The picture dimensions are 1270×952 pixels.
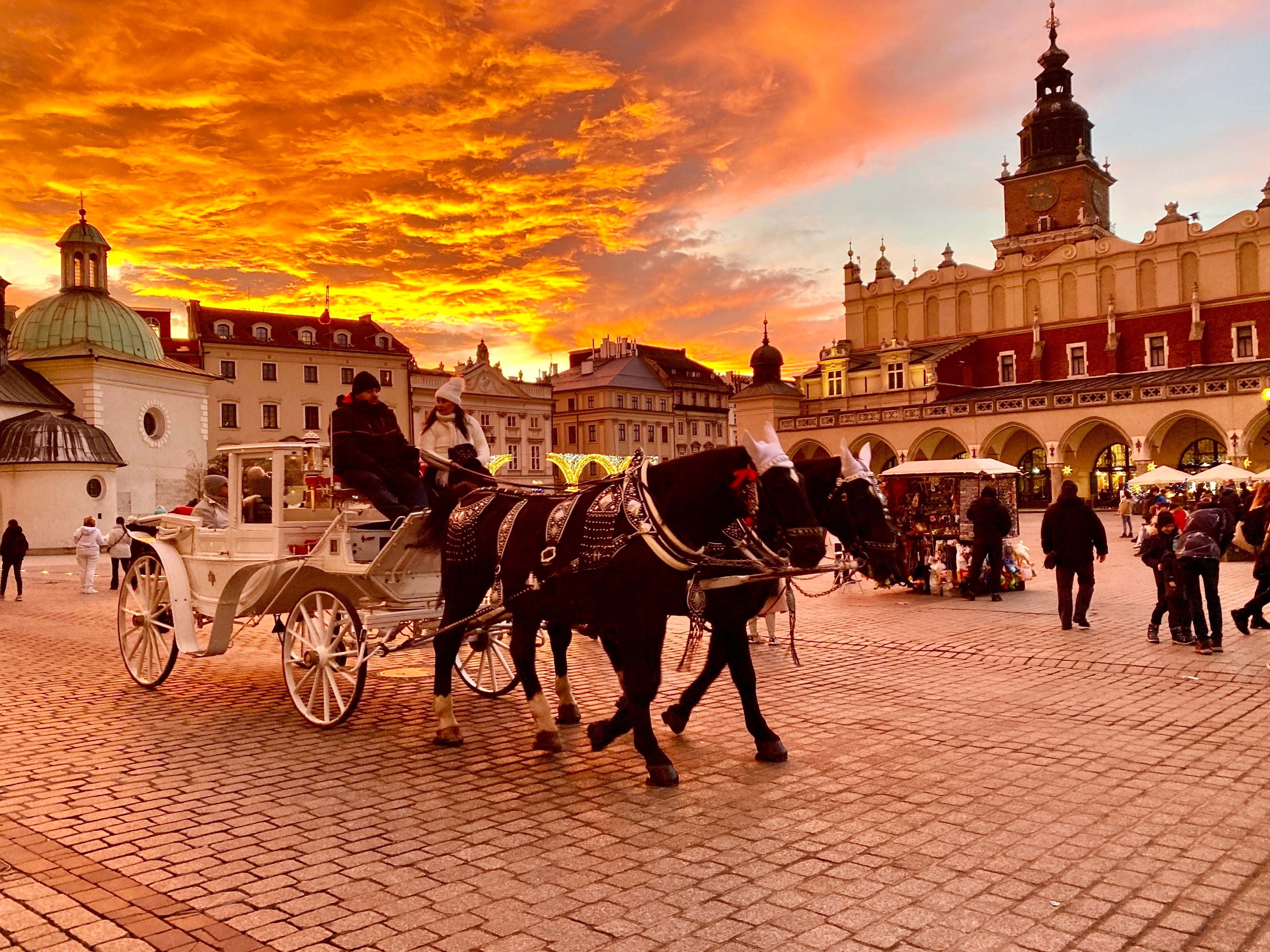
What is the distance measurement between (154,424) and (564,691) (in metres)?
42.3

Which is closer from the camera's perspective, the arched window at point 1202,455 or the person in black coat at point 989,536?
the person in black coat at point 989,536

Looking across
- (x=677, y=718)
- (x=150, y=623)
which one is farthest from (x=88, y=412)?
(x=677, y=718)

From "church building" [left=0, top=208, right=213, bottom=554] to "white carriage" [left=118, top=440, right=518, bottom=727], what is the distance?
29.9 metres

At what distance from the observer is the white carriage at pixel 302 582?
23.3ft

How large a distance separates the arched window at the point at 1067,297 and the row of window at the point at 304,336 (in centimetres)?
4220

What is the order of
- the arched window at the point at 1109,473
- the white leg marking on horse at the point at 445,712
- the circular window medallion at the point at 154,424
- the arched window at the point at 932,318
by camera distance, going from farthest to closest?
the arched window at the point at 932,318, the arched window at the point at 1109,473, the circular window medallion at the point at 154,424, the white leg marking on horse at the point at 445,712

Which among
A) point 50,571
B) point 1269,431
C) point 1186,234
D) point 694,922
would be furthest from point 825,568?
point 1186,234

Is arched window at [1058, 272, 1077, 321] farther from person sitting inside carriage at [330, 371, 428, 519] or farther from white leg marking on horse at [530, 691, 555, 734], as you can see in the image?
white leg marking on horse at [530, 691, 555, 734]

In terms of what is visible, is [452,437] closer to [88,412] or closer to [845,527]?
[845,527]

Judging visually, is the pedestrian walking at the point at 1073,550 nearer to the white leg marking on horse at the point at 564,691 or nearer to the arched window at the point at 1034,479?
the white leg marking on horse at the point at 564,691

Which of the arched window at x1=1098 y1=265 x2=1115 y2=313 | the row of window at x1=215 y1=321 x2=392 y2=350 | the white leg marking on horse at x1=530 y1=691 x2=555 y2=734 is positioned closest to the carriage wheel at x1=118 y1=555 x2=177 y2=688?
the white leg marking on horse at x1=530 y1=691 x2=555 y2=734

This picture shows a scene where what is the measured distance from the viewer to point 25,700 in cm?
843

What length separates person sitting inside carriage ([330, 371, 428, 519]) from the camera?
7.16 metres

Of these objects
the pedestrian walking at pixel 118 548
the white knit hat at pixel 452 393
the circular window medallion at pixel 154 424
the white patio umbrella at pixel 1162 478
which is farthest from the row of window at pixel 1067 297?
the white knit hat at pixel 452 393
